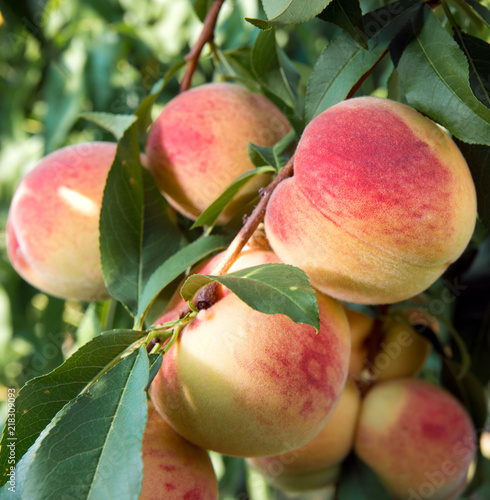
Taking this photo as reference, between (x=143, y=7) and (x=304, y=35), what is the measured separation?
586 millimetres

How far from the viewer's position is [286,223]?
24.0 inches

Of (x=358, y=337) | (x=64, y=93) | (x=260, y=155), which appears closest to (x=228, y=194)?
(x=260, y=155)

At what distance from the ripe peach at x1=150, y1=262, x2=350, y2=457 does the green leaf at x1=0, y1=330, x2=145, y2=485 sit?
2.8 inches

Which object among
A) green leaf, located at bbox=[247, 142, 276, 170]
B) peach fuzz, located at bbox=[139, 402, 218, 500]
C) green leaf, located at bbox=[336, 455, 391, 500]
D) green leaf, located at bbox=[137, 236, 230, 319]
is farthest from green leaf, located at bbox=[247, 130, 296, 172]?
green leaf, located at bbox=[336, 455, 391, 500]

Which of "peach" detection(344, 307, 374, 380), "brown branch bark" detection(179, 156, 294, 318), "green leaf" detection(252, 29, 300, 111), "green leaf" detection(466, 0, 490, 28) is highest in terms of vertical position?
"green leaf" detection(466, 0, 490, 28)

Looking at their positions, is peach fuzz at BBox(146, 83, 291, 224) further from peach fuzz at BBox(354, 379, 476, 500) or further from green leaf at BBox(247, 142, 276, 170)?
peach fuzz at BBox(354, 379, 476, 500)

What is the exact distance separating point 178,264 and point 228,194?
109mm

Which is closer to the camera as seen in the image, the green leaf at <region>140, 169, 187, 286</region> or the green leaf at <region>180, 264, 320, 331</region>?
the green leaf at <region>180, 264, 320, 331</region>

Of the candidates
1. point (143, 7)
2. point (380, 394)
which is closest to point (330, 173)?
point (380, 394)

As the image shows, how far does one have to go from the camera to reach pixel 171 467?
628 mm

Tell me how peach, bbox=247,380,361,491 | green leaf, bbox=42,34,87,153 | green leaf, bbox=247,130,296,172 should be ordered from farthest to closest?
green leaf, bbox=42,34,87,153, peach, bbox=247,380,361,491, green leaf, bbox=247,130,296,172

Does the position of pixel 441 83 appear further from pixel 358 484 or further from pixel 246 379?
pixel 358 484

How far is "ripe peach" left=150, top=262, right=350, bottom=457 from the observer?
0.57 m

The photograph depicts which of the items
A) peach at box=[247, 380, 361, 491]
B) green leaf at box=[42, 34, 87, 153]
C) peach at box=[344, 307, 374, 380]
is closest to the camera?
peach at box=[247, 380, 361, 491]
